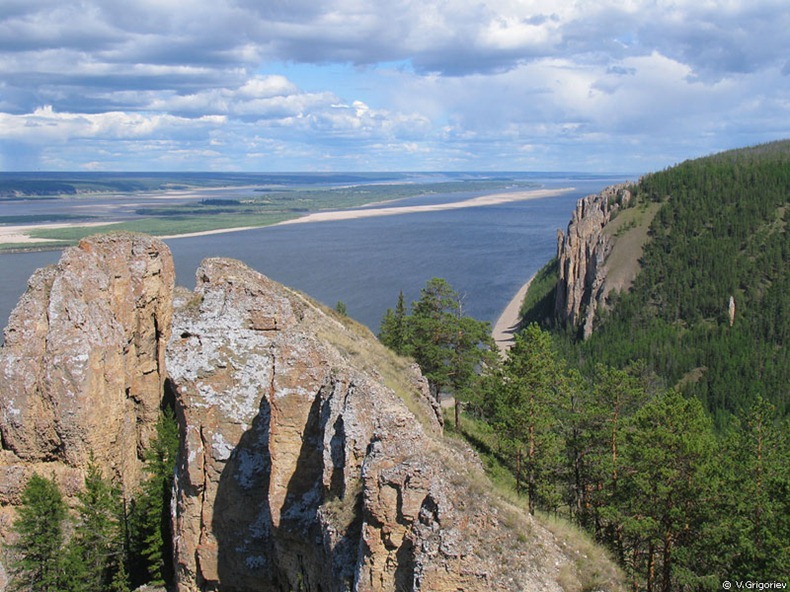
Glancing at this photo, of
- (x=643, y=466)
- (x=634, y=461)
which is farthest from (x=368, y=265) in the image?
(x=643, y=466)

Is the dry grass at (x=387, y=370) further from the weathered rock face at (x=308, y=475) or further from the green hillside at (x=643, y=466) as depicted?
the green hillside at (x=643, y=466)

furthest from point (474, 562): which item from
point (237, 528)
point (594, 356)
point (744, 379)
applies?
point (594, 356)

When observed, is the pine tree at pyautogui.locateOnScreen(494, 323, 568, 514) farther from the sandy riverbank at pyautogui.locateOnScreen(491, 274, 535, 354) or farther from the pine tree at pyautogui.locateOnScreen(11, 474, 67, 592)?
the sandy riverbank at pyautogui.locateOnScreen(491, 274, 535, 354)

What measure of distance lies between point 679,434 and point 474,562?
10131 mm

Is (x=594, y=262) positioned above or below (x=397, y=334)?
below

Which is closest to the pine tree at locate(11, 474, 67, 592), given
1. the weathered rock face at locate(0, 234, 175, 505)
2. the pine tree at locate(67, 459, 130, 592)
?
the pine tree at locate(67, 459, 130, 592)

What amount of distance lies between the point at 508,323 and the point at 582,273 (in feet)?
55.8

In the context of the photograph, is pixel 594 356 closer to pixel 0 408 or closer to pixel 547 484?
pixel 547 484

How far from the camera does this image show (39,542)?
23.5 meters

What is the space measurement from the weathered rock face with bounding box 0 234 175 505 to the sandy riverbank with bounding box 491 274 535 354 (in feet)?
210

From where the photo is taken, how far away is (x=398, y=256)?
162m

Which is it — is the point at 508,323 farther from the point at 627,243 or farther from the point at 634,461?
the point at 634,461

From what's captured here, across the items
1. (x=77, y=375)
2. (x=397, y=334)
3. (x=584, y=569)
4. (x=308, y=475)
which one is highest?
(x=584, y=569)

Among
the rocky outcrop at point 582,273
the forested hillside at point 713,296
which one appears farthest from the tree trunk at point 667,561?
the rocky outcrop at point 582,273
